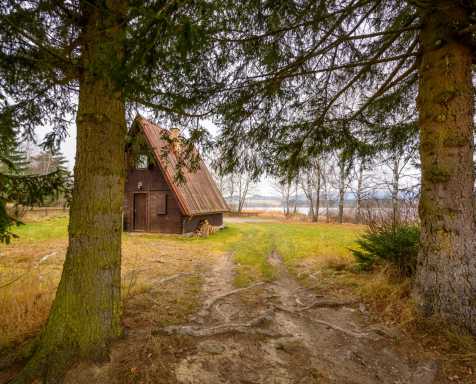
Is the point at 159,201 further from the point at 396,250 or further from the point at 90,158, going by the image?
the point at 396,250

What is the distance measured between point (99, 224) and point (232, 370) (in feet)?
6.56

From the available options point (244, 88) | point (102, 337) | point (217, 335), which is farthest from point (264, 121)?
point (102, 337)

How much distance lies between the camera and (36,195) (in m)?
2.95

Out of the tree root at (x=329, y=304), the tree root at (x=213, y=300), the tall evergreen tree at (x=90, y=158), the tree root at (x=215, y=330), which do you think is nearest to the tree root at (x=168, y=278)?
the tree root at (x=213, y=300)

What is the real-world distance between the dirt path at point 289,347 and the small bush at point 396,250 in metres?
1.31

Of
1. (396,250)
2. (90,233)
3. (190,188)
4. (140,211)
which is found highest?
(190,188)

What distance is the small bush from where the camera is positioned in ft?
14.1

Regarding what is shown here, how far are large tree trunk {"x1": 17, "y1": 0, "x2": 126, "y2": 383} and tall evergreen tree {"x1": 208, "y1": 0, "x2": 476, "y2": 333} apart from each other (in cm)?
146

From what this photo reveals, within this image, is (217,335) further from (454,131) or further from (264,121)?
(454,131)

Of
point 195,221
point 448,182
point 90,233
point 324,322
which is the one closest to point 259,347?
point 324,322

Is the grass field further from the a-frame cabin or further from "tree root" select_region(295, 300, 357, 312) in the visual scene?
"tree root" select_region(295, 300, 357, 312)

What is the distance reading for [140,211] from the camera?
1329 centimetres

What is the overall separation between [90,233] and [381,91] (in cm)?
464

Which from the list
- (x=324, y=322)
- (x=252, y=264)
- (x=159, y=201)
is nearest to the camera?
(x=324, y=322)
